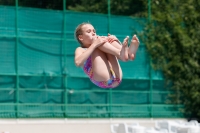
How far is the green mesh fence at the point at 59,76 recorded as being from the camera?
1533 cm

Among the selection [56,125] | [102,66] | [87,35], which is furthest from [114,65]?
[56,125]

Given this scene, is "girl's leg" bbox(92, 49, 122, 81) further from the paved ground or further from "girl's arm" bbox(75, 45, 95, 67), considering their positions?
the paved ground

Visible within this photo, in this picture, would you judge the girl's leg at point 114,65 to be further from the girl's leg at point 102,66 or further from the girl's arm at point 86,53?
the girl's arm at point 86,53

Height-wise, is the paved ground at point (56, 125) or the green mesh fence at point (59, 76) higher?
the green mesh fence at point (59, 76)

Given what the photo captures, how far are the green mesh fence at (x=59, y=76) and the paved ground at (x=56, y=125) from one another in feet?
0.48

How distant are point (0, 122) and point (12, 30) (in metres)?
2.26

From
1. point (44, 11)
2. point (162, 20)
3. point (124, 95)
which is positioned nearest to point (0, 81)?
point (44, 11)

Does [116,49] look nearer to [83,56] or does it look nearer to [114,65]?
[114,65]

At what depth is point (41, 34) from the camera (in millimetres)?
15953

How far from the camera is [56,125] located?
15.6m

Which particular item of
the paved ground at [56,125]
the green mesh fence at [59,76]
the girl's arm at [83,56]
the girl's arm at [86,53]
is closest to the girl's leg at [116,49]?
the girl's arm at [86,53]

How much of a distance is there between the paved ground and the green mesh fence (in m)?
0.15

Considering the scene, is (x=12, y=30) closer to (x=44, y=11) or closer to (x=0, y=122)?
(x=44, y=11)

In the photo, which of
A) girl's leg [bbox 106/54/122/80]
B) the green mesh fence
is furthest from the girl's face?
the green mesh fence
